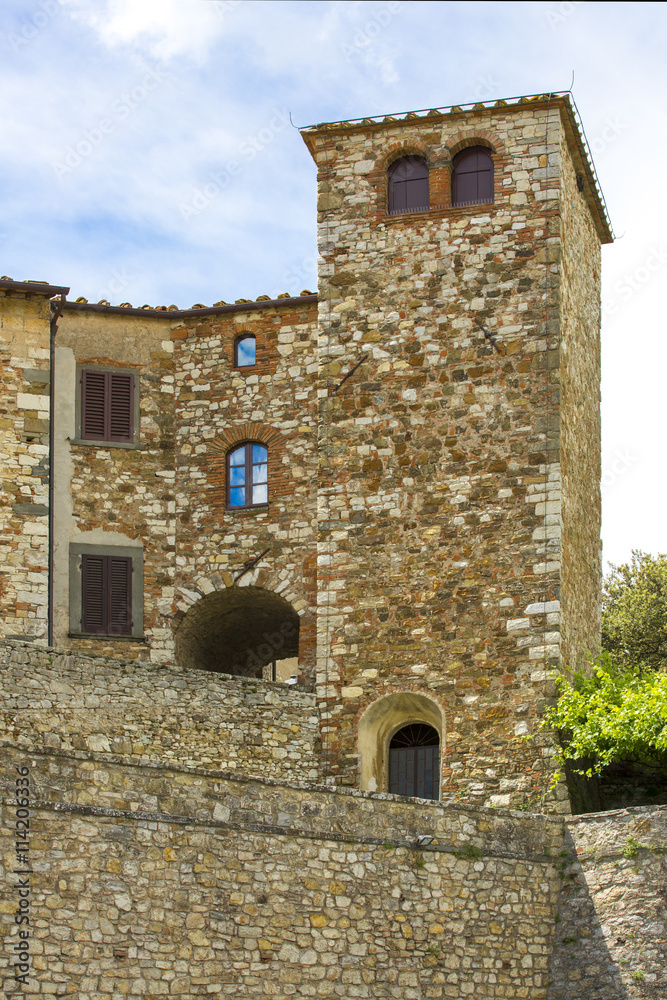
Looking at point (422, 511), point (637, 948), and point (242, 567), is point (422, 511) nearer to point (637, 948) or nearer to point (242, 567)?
point (242, 567)

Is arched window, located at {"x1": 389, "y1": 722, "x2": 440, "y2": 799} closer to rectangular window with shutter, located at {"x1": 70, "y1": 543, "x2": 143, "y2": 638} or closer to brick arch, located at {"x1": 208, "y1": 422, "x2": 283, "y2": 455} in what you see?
rectangular window with shutter, located at {"x1": 70, "y1": 543, "x2": 143, "y2": 638}

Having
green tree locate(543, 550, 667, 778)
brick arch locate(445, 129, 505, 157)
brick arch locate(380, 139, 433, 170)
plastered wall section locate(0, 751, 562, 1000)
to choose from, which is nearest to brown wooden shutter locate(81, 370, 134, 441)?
brick arch locate(380, 139, 433, 170)

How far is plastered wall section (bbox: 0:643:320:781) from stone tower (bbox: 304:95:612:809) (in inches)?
24.1

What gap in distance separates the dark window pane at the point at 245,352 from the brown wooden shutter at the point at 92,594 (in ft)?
13.1

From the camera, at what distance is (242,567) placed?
77.5 feet

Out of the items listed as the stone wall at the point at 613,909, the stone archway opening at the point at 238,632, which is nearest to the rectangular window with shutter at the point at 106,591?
the stone archway opening at the point at 238,632

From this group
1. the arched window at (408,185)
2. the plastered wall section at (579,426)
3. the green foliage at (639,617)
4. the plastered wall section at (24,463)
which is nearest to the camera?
the plastered wall section at (579,426)

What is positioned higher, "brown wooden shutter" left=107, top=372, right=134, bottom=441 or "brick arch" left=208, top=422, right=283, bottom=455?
"brown wooden shutter" left=107, top=372, right=134, bottom=441

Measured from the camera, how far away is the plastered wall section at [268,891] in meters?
14.5

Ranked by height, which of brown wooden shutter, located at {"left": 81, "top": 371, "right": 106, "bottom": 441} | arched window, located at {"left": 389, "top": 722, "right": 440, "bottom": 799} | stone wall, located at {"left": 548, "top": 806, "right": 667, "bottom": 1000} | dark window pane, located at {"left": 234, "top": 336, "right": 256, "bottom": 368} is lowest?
stone wall, located at {"left": 548, "top": 806, "right": 667, "bottom": 1000}

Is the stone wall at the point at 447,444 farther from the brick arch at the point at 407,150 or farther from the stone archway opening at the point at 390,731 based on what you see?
the stone archway opening at the point at 390,731

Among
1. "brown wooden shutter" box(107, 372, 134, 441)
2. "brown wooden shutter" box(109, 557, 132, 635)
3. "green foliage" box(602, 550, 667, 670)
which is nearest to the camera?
"brown wooden shutter" box(109, 557, 132, 635)

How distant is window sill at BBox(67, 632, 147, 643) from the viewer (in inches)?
909

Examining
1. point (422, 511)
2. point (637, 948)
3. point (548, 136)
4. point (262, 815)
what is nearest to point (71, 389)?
point (422, 511)
